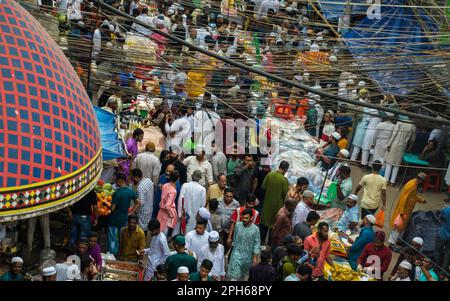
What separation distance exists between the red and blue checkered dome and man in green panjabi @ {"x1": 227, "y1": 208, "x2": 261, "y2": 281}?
2664mm

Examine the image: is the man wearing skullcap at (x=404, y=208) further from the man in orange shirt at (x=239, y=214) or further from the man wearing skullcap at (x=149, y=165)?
the man wearing skullcap at (x=149, y=165)

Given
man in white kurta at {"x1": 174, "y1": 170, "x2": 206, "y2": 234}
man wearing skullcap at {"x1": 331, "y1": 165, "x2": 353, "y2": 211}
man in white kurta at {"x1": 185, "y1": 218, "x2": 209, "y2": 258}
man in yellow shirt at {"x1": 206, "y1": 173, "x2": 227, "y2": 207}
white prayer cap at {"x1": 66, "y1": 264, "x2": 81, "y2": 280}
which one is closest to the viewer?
white prayer cap at {"x1": 66, "y1": 264, "x2": 81, "y2": 280}

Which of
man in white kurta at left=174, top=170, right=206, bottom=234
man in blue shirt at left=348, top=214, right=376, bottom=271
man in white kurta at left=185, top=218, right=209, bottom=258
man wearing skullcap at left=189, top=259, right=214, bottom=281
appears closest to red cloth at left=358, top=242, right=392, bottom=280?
man in blue shirt at left=348, top=214, right=376, bottom=271

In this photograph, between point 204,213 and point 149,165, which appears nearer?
point 204,213

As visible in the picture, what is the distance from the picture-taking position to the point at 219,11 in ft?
73.0

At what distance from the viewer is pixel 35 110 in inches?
445

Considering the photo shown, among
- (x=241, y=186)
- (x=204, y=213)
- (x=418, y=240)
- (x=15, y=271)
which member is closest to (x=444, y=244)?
(x=418, y=240)

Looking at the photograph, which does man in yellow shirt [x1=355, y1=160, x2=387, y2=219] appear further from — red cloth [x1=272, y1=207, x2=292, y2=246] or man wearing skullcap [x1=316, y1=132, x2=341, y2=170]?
red cloth [x1=272, y1=207, x2=292, y2=246]

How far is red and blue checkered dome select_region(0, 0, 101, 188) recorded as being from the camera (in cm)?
1108

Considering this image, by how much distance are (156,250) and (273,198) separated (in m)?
2.09

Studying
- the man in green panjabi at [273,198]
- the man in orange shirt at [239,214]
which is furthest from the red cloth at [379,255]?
the man in green panjabi at [273,198]

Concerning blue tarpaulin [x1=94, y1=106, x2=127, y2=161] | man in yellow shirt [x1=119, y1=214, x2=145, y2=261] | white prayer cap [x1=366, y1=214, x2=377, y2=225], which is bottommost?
man in yellow shirt [x1=119, y1=214, x2=145, y2=261]

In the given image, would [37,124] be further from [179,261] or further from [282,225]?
[282,225]

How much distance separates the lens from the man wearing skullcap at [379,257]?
14402 millimetres
